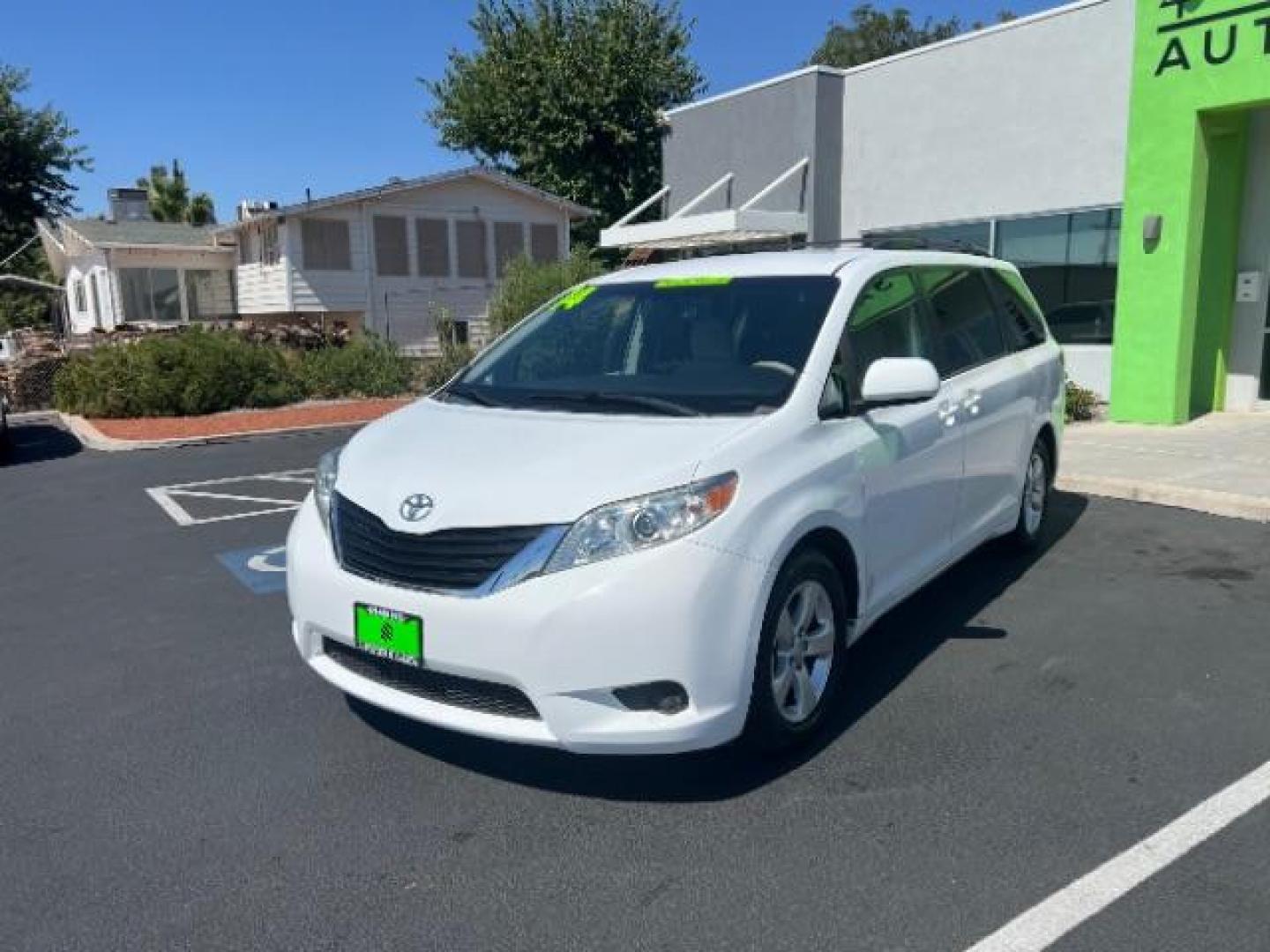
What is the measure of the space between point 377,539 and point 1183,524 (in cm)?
583

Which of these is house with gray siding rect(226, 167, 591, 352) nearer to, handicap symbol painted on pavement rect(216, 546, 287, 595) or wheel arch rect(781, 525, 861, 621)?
handicap symbol painted on pavement rect(216, 546, 287, 595)

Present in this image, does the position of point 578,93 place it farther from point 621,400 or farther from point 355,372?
point 621,400

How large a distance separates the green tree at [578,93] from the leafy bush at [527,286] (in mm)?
12837

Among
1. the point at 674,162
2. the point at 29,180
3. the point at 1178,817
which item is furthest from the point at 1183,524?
the point at 29,180

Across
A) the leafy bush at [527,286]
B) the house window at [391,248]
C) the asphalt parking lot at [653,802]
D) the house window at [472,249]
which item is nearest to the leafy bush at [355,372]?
the leafy bush at [527,286]

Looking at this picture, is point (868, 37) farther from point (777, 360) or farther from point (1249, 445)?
point (777, 360)

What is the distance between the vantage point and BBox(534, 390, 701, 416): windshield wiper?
357cm

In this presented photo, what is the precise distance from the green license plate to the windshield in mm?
1094

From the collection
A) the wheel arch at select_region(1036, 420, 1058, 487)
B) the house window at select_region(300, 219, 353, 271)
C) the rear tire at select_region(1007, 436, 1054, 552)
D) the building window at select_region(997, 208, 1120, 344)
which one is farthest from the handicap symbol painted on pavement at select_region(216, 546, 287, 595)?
the house window at select_region(300, 219, 353, 271)

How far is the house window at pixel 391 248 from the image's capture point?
26.0 meters

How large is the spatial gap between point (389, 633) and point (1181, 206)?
33.3 ft

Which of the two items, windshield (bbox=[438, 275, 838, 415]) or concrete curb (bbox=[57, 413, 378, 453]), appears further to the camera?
concrete curb (bbox=[57, 413, 378, 453])

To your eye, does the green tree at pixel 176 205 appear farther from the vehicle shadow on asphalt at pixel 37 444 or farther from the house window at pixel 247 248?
the vehicle shadow on asphalt at pixel 37 444

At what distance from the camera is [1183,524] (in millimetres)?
6785
